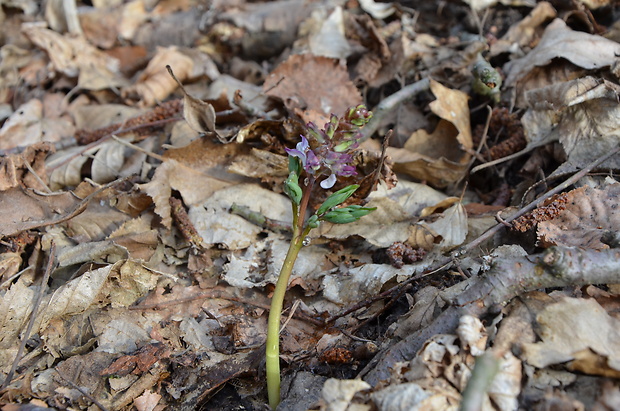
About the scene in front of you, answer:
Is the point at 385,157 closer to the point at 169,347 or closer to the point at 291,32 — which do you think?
the point at 169,347

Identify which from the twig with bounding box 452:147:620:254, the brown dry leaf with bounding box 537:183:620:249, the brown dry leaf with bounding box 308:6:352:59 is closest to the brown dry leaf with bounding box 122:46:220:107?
the brown dry leaf with bounding box 308:6:352:59

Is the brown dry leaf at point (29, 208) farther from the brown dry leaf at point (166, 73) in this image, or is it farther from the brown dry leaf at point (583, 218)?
the brown dry leaf at point (583, 218)

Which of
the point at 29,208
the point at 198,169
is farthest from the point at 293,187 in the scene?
the point at 29,208

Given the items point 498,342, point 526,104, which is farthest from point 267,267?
point 526,104

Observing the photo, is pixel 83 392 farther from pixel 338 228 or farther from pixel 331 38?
pixel 331 38

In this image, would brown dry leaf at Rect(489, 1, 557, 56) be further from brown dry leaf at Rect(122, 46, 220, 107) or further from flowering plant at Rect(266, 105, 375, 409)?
brown dry leaf at Rect(122, 46, 220, 107)

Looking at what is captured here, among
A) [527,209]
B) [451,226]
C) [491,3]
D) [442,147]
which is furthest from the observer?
[491,3]
